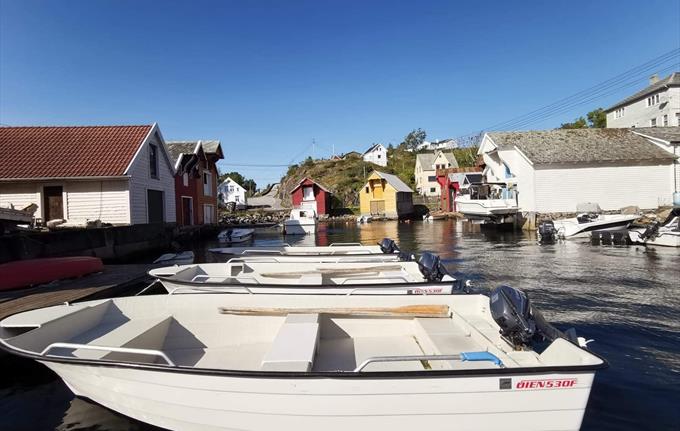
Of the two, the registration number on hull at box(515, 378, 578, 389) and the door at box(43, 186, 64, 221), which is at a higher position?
the door at box(43, 186, 64, 221)

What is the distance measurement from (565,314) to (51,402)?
9.02 meters

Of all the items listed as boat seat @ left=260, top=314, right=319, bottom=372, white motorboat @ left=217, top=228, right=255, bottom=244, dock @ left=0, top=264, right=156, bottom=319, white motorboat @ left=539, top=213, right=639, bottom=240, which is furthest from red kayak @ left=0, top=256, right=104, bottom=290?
white motorboat @ left=539, top=213, right=639, bottom=240

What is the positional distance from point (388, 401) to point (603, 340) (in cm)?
532

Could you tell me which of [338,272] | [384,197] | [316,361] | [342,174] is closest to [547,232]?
[338,272]

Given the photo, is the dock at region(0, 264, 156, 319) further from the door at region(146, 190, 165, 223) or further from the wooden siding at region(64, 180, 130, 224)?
the door at region(146, 190, 165, 223)

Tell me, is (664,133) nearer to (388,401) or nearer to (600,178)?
(600,178)

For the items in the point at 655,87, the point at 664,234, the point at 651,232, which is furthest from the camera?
the point at 655,87

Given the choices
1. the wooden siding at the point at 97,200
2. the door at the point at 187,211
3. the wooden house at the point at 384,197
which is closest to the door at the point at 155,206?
the wooden siding at the point at 97,200

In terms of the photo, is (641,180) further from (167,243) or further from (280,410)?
(280,410)

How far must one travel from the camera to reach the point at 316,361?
17.3 feet

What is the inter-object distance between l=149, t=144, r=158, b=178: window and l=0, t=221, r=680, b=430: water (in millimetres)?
17167

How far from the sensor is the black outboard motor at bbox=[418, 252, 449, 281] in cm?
814

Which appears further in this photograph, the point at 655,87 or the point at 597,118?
the point at 597,118

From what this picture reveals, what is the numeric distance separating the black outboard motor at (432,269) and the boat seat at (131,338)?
4792mm
